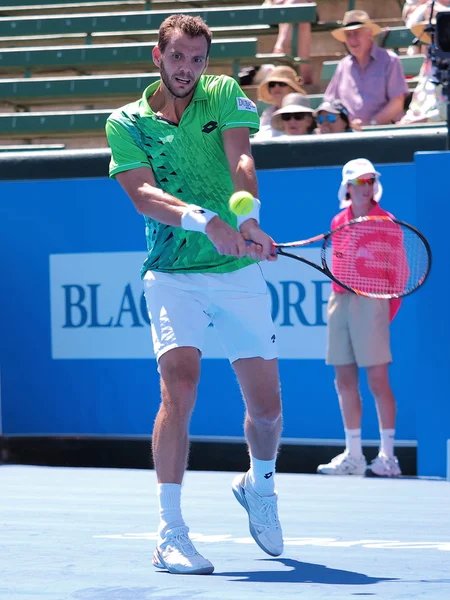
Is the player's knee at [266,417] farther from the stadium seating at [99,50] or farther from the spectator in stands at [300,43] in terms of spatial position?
the spectator in stands at [300,43]

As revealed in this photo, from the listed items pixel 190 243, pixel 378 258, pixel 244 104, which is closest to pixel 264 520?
pixel 190 243

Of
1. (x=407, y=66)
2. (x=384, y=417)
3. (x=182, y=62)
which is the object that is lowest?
(x=384, y=417)

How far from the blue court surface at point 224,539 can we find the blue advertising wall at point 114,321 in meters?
0.55

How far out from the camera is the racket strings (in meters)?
5.09

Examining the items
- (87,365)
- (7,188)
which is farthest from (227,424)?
(7,188)

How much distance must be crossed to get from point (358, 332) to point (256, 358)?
2673mm

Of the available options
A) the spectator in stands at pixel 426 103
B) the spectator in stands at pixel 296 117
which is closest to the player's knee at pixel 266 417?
the spectator in stands at pixel 296 117

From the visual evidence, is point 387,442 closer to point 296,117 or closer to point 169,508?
point 296,117

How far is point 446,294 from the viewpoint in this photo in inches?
250

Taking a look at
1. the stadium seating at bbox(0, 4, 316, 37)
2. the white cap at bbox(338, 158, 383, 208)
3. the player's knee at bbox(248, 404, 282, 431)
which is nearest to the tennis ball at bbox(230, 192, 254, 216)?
the player's knee at bbox(248, 404, 282, 431)

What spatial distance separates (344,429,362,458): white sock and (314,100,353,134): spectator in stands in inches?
77.3

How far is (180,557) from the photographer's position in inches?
144

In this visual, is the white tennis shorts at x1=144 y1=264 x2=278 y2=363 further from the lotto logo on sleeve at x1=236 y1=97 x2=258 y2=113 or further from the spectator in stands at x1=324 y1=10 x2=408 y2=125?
the spectator in stands at x1=324 y1=10 x2=408 y2=125

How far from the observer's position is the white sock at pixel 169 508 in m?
3.74
